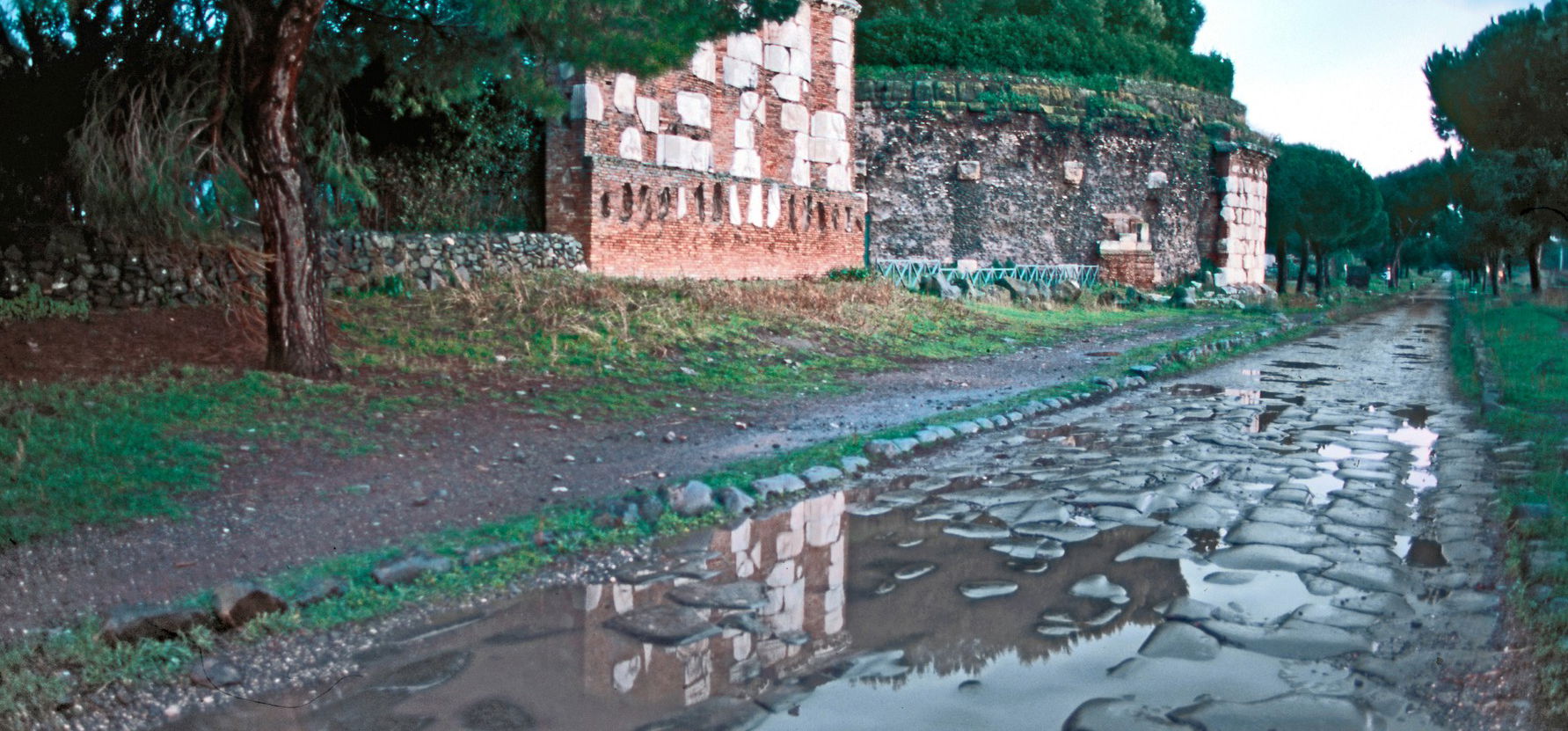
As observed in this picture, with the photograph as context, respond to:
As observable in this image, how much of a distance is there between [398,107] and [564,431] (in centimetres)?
694

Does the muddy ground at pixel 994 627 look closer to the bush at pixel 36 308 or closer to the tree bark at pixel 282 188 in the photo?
the tree bark at pixel 282 188

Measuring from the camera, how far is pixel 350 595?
4.38 metres

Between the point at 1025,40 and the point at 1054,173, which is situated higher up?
the point at 1025,40

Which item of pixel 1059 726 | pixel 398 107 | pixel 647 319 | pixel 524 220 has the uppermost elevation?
pixel 398 107

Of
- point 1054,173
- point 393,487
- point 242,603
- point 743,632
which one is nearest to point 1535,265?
point 1054,173

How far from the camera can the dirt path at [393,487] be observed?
179 inches

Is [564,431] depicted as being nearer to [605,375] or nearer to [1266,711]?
[605,375]

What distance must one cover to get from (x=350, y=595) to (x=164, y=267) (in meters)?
7.80

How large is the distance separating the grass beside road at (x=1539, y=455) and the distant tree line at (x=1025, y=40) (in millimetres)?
12661

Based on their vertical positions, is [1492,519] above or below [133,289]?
below

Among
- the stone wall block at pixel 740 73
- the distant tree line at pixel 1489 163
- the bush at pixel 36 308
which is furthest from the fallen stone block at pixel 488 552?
the distant tree line at pixel 1489 163

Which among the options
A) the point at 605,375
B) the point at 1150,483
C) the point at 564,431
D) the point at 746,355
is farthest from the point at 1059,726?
the point at 746,355

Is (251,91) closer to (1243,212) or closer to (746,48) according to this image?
(746,48)

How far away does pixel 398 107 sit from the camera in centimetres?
1290
